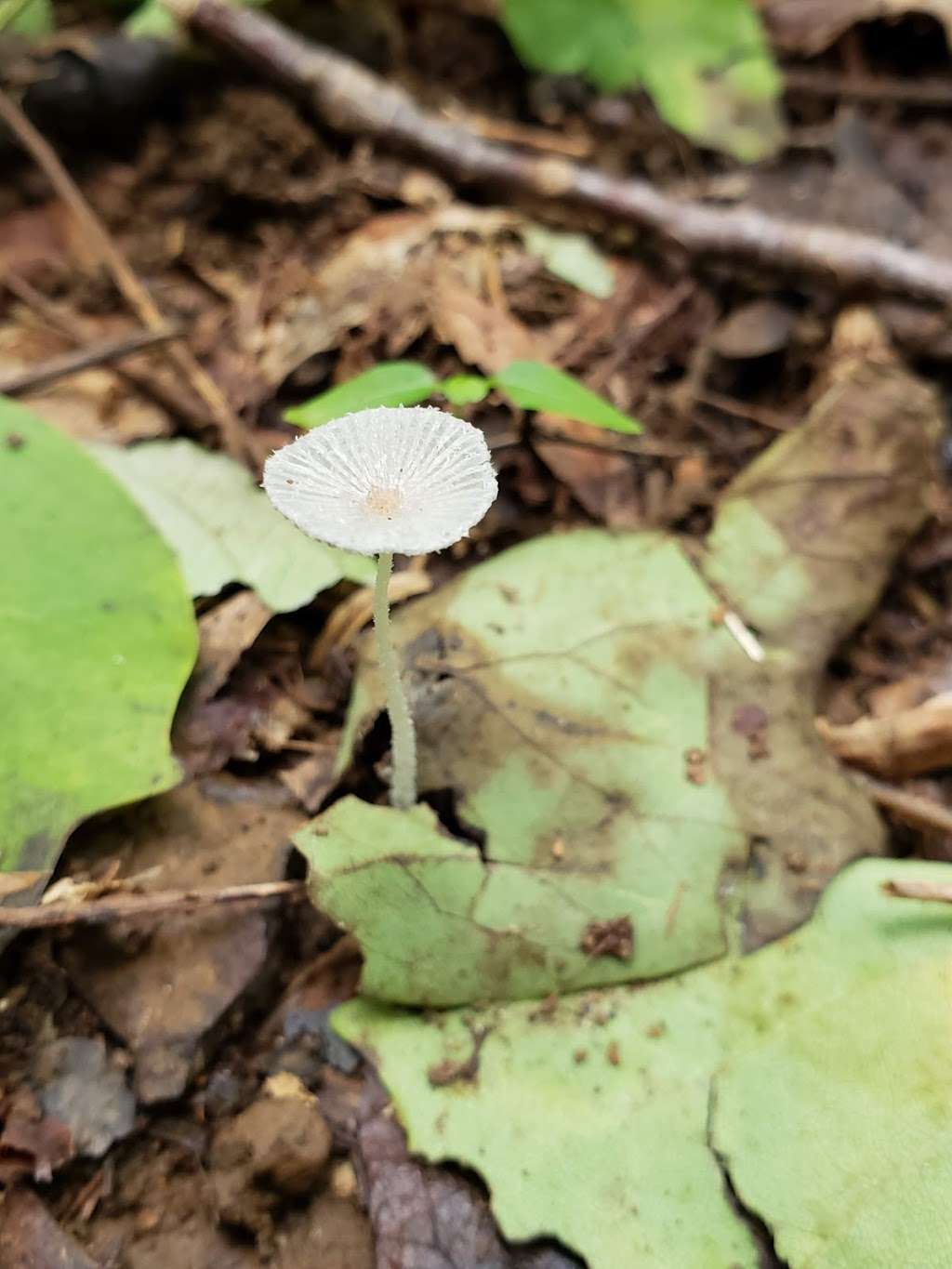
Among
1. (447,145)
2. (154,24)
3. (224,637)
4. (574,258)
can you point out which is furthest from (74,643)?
(154,24)

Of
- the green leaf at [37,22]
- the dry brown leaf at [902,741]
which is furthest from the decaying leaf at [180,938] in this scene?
the green leaf at [37,22]

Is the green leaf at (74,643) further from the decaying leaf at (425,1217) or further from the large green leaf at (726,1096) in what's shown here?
the decaying leaf at (425,1217)

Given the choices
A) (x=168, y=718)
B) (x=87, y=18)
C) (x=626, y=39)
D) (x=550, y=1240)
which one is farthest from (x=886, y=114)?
(x=550, y=1240)

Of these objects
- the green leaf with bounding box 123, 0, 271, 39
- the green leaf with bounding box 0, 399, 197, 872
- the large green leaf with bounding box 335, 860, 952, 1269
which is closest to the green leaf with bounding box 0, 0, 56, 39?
the green leaf with bounding box 123, 0, 271, 39

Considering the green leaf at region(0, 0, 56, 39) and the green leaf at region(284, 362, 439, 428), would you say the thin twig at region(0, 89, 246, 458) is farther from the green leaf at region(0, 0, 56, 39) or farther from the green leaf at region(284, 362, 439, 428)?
the green leaf at region(284, 362, 439, 428)

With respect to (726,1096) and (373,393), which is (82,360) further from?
(726,1096)
